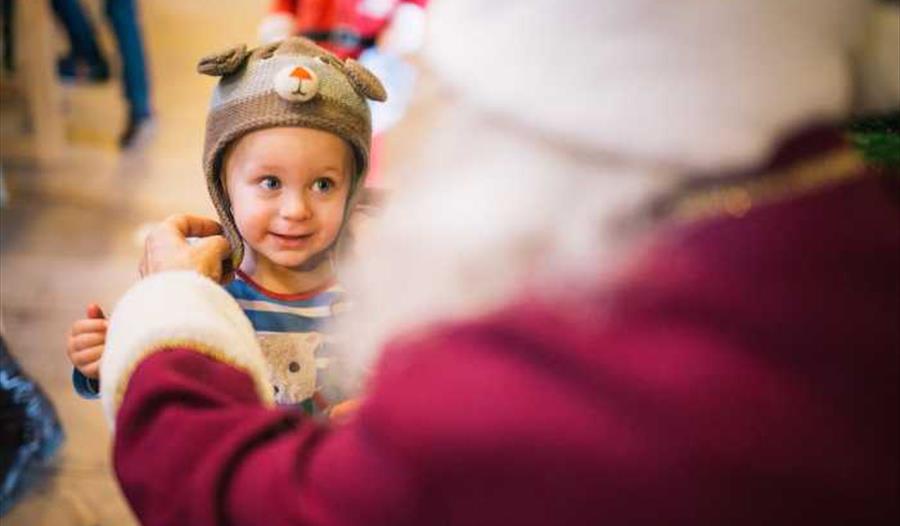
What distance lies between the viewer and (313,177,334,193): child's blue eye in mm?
1112

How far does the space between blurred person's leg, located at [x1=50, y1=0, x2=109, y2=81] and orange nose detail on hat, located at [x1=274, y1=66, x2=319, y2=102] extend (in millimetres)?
2816

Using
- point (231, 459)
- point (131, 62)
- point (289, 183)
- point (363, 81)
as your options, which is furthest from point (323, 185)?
point (131, 62)

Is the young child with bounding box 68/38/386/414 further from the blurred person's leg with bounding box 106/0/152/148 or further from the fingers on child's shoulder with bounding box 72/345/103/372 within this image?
the blurred person's leg with bounding box 106/0/152/148

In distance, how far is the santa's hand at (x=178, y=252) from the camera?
842 millimetres

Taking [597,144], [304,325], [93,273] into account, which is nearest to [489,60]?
[597,144]

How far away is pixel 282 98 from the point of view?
3.50 feet

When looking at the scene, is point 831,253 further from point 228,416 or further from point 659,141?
point 228,416

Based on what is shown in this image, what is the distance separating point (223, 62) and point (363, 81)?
0.17 meters

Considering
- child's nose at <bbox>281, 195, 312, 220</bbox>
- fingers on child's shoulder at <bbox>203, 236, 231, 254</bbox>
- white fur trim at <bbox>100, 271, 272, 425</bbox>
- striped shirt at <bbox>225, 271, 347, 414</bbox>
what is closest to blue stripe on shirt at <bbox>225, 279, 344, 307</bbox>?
striped shirt at <bbox>225, 271, 347, 414</bbox>

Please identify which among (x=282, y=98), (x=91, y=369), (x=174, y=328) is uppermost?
(x=282, y=98)

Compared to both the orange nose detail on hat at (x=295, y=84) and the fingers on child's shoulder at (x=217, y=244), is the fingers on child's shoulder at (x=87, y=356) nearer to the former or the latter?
the fingers on child's shoulder at (x=217, y=244)

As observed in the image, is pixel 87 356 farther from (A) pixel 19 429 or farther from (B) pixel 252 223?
(A) pixel 19 429

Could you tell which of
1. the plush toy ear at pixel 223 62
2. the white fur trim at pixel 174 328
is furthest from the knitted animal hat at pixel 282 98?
the white fur trim at pixel 174 328

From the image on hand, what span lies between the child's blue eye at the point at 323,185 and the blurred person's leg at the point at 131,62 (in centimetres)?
228
